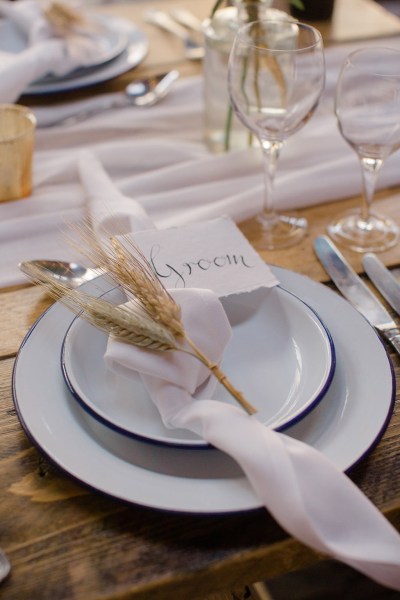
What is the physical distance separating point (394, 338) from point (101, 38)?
2.82 feet

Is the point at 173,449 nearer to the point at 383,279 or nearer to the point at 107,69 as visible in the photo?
the point at 383,279

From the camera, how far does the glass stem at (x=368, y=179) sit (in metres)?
0.87

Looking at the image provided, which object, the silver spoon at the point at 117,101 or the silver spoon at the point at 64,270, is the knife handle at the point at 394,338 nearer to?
the silver spoon at the point at 64,270

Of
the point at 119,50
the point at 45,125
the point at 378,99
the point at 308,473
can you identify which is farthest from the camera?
the point at 119,50

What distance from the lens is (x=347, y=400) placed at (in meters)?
0.61

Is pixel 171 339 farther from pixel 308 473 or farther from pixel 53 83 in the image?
pixel 53 83

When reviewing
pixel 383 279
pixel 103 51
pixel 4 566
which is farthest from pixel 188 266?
pixel 103 51

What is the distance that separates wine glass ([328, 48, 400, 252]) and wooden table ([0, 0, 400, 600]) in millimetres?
350

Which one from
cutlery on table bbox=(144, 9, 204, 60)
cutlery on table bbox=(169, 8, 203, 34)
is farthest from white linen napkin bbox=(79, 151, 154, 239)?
cutlery on table bbox=(169, 8, 203, 34)

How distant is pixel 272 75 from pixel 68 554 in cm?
65

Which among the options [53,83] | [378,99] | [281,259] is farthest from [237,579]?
[53,83]

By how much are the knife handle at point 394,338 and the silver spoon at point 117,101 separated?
0.66 meters

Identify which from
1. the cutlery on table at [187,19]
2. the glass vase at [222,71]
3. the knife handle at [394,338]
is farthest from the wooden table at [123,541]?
the cutlery on table at [187,19]

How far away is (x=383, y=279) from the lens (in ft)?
2.64
